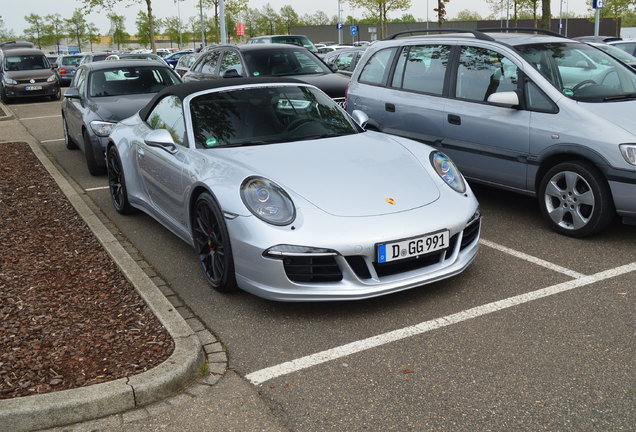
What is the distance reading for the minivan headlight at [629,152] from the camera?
5.32 metres

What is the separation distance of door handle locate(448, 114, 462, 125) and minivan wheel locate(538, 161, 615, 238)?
1.12 meters

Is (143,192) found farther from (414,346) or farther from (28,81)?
(28,81)

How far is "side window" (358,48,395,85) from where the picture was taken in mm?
7920

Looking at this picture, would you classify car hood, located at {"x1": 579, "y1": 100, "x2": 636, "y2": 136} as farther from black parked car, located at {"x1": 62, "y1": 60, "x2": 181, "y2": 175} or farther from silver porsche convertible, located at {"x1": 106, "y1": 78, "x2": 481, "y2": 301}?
black parked car, located at {"x1": 62, "y1": 60, "x2": 181, "y2": 175}

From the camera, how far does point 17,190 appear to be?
824 cm

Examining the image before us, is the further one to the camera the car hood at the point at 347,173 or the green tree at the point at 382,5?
the green tree at the point at 382,5

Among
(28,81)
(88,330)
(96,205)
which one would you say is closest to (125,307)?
(88,330)

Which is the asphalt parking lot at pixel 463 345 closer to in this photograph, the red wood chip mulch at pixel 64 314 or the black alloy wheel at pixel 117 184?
the red wood chip mulch at pixel 64 314

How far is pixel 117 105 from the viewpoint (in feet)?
30.8

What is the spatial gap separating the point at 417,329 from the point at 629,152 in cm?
248

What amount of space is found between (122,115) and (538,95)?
5440 mm

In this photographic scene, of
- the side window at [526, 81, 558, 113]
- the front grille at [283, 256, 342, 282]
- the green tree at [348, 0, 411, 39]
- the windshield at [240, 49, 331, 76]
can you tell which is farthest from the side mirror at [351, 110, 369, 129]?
the green tree at [348, 0, 411, 39]

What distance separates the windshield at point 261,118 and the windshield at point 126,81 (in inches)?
190

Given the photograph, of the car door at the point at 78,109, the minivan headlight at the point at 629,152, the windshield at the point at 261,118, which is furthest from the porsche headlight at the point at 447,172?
the car door at the point at 78,109
